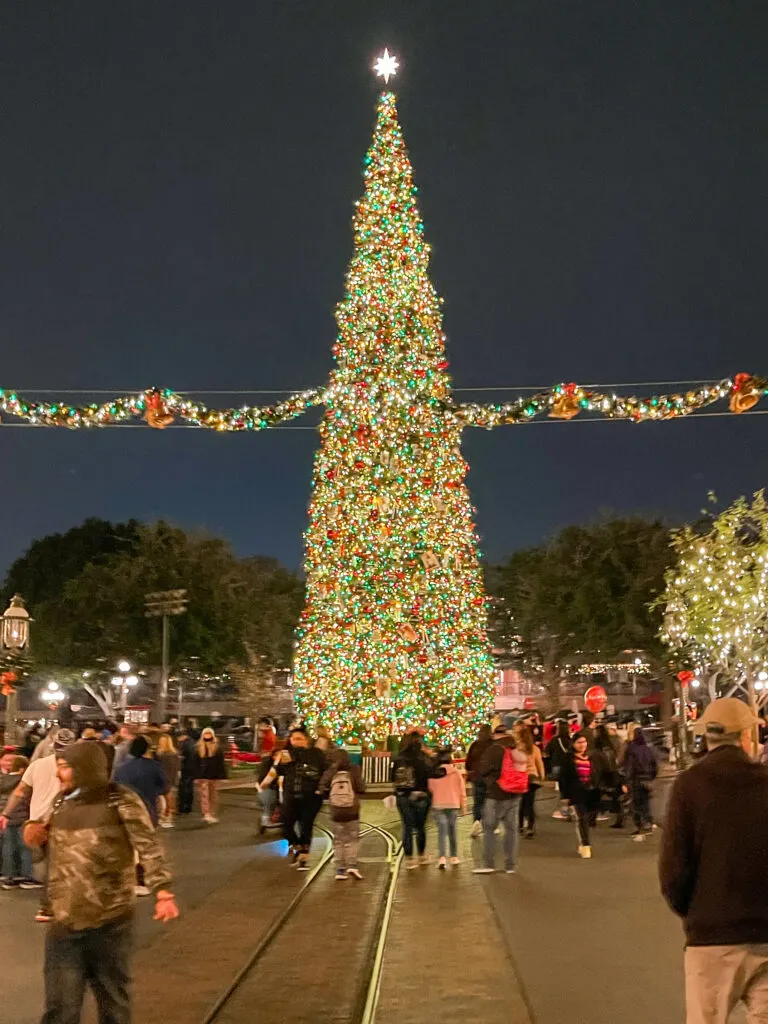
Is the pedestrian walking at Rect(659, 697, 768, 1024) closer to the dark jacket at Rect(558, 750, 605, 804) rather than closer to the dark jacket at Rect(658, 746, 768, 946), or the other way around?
the dark jacket at Rect(658, 746, 768, 946)

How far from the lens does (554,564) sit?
5384 cm

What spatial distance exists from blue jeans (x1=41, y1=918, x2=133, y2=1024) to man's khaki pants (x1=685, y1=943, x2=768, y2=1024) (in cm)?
249

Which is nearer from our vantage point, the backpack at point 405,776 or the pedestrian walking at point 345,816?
the pedestrian walking at point 345,816

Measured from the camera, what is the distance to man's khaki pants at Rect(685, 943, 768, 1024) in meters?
4.24

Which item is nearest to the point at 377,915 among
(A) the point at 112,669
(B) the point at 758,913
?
(B) the point at 758,913

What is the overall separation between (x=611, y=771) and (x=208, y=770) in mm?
7080

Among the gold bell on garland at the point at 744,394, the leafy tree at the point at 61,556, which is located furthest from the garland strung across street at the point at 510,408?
the leafy tree at the point at 61,556

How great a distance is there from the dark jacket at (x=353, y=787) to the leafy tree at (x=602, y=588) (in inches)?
1426

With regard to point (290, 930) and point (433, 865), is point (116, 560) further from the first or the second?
point (290, 930)

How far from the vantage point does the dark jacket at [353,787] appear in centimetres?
1265

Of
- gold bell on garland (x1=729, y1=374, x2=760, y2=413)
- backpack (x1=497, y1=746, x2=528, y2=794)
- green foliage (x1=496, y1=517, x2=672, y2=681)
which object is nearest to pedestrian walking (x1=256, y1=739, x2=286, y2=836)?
backpack (x1=497, y1=746, x2=528, y2=794)

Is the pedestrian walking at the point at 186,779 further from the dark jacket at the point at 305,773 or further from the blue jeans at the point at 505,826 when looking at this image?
the blue jeans at the point at 505,826

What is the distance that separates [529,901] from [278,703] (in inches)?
2325

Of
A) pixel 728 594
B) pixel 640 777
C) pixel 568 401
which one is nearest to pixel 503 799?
pixel 640 777
